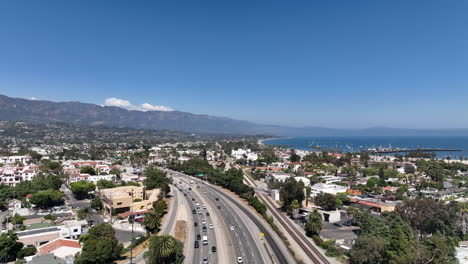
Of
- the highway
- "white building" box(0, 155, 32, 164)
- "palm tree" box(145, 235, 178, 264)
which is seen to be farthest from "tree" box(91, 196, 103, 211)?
"white building" box(0, 155, 32, 164)

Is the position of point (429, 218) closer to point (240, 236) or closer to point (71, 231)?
point (240, 236)

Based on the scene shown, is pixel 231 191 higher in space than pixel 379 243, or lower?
lower

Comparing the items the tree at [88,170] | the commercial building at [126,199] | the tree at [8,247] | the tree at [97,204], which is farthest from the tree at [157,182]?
the tree at [8,247]

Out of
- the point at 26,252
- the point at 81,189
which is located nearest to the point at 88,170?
the point at 81,189

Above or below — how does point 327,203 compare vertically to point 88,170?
above

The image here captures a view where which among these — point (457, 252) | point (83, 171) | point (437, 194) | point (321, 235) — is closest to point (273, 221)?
point (321, 235)

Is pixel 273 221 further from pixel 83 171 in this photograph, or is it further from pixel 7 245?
pixel 83 171

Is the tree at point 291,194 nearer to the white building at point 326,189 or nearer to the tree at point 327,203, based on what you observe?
the tree at point 327,203
